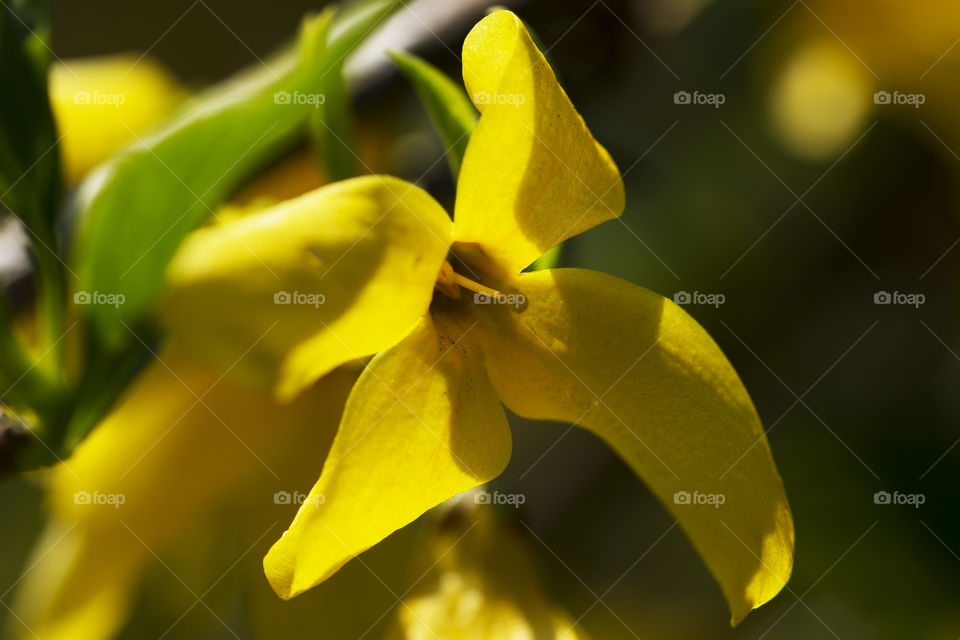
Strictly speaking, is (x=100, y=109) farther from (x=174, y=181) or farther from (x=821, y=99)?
(x=821, y=99)

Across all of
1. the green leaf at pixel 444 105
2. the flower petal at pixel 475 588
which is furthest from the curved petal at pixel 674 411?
the flower petal at pixel 475 588

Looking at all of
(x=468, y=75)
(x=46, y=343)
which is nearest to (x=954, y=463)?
(x=468, y=75)

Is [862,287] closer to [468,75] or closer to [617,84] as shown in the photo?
[617,84]
